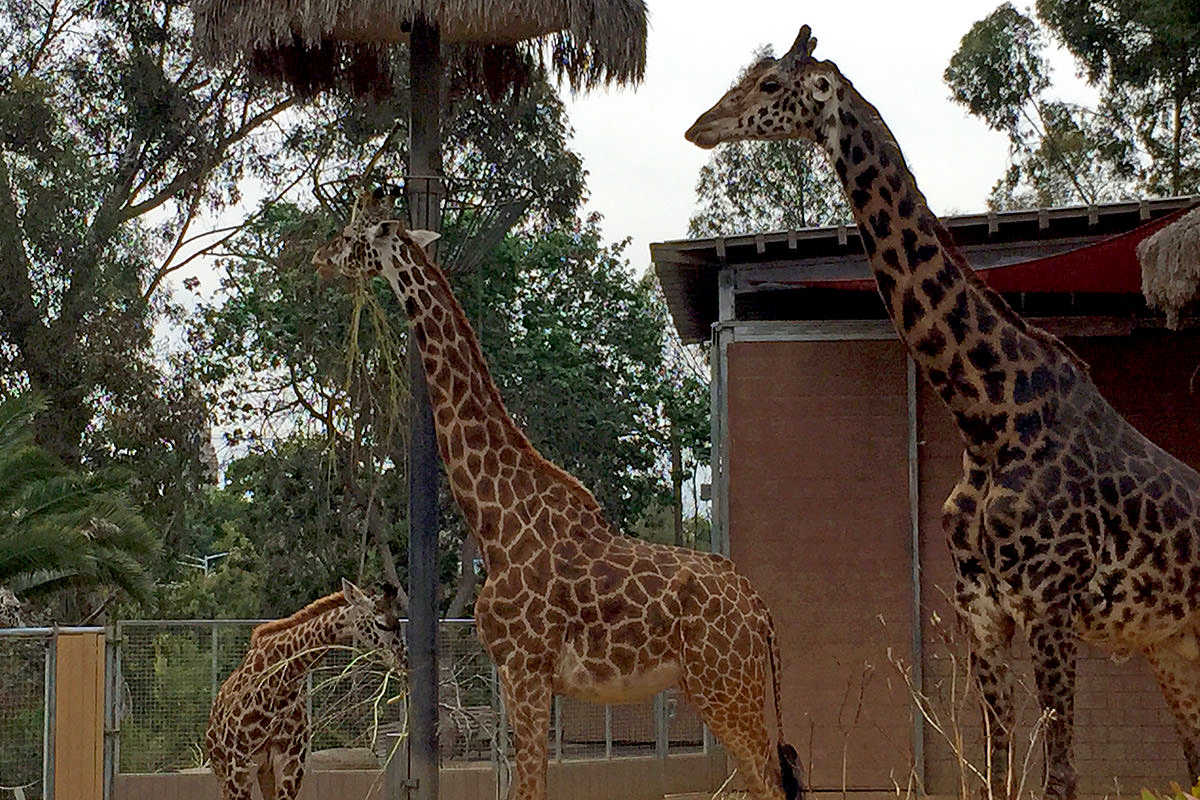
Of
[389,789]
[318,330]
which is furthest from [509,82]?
[318,330]

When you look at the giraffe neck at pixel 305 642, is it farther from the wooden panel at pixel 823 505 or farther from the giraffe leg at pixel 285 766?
the wooden panel at pixel 823 505

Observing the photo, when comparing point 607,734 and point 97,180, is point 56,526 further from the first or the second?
point 97,180

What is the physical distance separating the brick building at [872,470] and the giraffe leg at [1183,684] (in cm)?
400

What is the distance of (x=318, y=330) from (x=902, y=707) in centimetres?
1386

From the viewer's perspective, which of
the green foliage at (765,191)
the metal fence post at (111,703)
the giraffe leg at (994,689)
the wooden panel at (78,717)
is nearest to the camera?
the giraffe leg at (994,689)

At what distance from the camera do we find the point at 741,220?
30.9 meters

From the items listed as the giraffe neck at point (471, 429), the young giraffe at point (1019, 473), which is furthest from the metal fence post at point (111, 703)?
the young giraffe at point (1019, 473)

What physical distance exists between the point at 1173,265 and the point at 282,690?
4.82 metres

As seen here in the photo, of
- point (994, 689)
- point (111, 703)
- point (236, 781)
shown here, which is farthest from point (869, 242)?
point (111, 703)

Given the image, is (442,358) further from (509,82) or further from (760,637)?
(509,82)

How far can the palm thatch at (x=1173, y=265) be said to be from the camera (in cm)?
744

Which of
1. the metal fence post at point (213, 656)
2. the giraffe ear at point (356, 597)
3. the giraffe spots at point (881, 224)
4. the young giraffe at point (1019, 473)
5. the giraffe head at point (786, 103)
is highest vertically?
the giraffe head at point (786, 103)

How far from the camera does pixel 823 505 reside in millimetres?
10484

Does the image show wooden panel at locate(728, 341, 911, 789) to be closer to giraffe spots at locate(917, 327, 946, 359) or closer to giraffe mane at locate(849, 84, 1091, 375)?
giraffe mane at locate(849, 84, 1091, 375)
